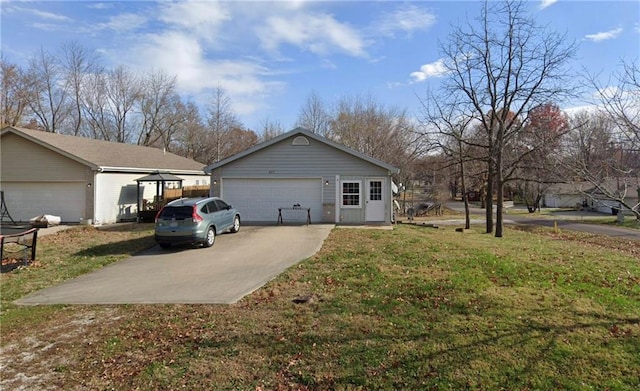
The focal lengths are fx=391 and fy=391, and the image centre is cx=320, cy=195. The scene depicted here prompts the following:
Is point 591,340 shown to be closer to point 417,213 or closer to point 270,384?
point 270,384

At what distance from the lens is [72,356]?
15.8 ft

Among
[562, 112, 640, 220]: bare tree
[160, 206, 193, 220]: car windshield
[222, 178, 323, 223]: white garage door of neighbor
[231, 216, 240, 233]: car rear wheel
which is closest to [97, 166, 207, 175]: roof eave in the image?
[222, 178, 323, 223]: white garage door of neighbor

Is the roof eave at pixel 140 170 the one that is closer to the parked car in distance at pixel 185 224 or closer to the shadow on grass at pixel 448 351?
the parked car in distance at pixel 185 224

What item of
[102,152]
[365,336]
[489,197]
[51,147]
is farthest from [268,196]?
[365,336]

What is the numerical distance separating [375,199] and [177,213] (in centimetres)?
968

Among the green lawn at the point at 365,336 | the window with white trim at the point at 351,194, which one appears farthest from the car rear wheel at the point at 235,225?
the green lawn at the point at 365,336

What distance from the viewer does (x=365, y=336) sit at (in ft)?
16.6

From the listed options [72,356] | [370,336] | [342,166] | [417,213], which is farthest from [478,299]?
[417,213]

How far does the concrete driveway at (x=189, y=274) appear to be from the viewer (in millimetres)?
7328

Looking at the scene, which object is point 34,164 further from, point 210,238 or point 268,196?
point 210,238

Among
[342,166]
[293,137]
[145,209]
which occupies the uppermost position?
[293,137]

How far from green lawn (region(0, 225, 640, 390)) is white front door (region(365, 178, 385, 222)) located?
33.8 ft

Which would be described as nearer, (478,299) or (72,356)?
(72,356)

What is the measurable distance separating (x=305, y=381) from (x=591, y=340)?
358cm
